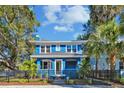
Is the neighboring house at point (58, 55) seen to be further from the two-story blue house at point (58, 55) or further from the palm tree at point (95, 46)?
the palm tree at point (95, 46)

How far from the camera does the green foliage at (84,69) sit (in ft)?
81.7

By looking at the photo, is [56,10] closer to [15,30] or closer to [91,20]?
[91,20]

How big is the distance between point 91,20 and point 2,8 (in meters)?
9.38

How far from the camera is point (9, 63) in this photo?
92.1 feet

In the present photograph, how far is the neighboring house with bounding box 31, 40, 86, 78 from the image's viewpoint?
28.0 metres

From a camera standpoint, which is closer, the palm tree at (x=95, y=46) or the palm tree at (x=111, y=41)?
the palm tree at (x=111, y=41)

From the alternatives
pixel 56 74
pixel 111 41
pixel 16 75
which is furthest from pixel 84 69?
pixel 16 75

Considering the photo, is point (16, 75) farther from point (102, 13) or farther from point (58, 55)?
point (102, 13)

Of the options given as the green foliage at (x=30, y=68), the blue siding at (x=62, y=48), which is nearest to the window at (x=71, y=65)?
the blue siding at (x=62, y=48)

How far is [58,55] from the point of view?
28078 millimetres

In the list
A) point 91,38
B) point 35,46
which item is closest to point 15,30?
point 35,46

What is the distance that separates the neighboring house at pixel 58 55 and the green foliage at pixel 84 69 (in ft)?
6.97

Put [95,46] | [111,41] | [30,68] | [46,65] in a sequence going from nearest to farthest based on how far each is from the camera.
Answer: [111,41], [95,46], [30,68], [46,65]

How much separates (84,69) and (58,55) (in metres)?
3.69
